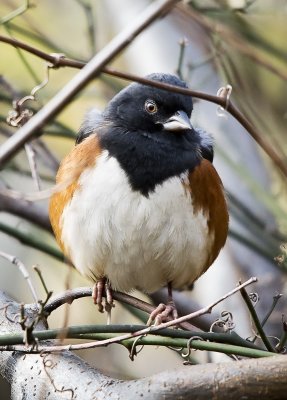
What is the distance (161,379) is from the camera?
1.63m

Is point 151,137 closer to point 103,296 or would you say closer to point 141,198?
point 141,198

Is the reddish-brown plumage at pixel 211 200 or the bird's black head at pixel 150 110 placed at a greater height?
the bird's black head at pixel 150 110

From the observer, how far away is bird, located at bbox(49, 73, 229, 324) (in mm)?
2451

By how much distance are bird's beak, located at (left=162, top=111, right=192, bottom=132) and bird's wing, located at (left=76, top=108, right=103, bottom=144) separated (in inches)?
9.2

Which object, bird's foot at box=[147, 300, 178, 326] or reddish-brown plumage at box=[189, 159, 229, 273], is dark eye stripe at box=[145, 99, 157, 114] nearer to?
reddish-brown plumage at box=[189, 159, 229, 273]

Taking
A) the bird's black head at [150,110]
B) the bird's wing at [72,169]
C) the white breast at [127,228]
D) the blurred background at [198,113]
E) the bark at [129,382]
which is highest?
the blurred background at [198,113]

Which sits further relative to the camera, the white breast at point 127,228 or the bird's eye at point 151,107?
the bird's eye at point 151,107

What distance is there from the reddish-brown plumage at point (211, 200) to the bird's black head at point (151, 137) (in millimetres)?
38

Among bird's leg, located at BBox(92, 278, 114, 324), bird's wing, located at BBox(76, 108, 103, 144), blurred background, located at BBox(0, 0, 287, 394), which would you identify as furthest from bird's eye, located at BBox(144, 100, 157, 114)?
bird's leg, located at BBox(92, 278, 114, 324)

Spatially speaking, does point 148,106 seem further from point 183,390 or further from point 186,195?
point 183,390

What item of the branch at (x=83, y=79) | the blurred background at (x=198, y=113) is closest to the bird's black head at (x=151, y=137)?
the blurred background at (x=198, y=113)

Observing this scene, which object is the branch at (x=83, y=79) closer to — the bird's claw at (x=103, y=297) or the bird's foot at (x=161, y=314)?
the bird's foot at (x=161, y=314)

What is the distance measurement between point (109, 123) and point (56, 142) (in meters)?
2.08

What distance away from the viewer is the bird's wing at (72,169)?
248 centimetres
